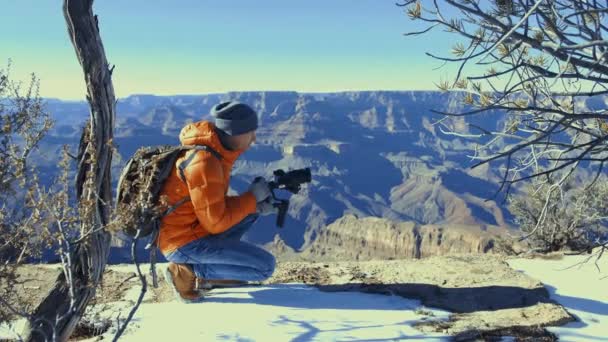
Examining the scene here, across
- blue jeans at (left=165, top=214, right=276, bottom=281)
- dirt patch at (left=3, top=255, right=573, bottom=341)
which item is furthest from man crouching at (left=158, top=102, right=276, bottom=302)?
dirt patch at (left=3, top=255, right=573, bottom=341)

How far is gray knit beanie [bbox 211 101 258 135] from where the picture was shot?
4262 millimetres

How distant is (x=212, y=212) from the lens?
4.08m

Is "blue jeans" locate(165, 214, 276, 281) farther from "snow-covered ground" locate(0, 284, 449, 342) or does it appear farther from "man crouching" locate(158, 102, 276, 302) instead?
"snow-covered ground" locate(0, 284, 449, 342)

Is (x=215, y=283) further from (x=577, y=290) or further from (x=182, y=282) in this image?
(x=577, y=290)

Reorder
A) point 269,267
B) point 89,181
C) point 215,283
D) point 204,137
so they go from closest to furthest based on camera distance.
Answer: point 89,181 < point 204,137 < point 269,267 < point 215,283

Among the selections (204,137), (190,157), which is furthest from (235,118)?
(190,157)

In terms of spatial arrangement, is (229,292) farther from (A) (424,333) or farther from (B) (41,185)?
(B) (41,185)

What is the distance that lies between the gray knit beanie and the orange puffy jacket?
101mm

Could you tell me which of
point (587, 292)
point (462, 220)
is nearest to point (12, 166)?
point (587, 292)

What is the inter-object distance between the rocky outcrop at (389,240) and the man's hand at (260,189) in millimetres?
73030

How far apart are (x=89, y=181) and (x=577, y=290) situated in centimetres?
465

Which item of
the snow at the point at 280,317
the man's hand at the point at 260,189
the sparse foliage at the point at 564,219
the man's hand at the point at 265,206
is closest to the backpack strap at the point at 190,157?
the man's hand at the point at 260,189

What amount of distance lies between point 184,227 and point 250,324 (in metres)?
1.01

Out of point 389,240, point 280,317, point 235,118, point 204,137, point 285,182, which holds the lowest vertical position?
point 389,240
